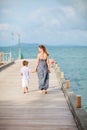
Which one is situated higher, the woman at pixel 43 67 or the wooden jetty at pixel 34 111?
the woman at pixel 43 67

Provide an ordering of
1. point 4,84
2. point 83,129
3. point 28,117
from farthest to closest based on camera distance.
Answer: point 4,84 → point 28,117 → point 83,129

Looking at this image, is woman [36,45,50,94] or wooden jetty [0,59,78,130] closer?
wooden jetty [0,59,78,130]

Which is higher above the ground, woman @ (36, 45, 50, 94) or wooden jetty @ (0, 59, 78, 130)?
woman @ (36, 45, 50, 94)

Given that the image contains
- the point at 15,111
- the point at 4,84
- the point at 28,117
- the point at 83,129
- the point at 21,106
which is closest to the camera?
the point at 83,129

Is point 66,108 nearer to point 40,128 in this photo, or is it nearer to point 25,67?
point 40,128

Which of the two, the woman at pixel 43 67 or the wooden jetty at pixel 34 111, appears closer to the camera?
the wooden jetty at pixel 34 111

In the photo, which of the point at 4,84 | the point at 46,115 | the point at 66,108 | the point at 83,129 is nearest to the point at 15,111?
the point at 46,115

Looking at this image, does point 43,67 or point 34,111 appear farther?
point 43,67

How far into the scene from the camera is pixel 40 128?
657 cm

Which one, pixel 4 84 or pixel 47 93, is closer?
pixel 47 93

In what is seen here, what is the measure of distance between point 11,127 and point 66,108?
2.27m

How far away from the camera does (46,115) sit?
7664 millimetres

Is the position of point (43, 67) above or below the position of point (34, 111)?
above

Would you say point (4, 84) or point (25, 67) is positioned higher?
point (25, 67)
